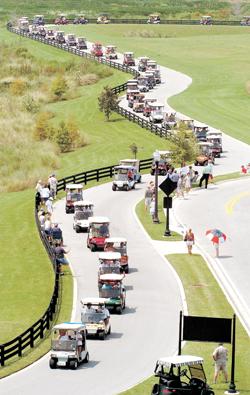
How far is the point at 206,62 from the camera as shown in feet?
543

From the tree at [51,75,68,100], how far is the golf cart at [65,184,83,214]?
64977 millimetres

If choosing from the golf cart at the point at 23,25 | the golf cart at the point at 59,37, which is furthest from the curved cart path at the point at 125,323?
the golf cart at the point at 23,25

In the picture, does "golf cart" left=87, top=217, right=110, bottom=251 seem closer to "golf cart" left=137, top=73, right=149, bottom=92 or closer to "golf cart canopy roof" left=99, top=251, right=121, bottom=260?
"golf cart canopy roof" left=99, top=251, right=121, bottom=260

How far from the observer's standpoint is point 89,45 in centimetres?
17612

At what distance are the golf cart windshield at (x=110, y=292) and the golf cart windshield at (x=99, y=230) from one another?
12.2 meters

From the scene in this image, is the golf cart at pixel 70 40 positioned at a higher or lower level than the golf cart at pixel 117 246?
higher

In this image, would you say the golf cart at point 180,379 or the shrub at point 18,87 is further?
the shrub at point 18,87

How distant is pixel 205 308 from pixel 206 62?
117535 millimetres

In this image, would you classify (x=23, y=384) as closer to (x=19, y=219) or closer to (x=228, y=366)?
(x=228, y=366)

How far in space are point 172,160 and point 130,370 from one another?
4704 cm

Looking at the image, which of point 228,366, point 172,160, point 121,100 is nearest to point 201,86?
point 121,100

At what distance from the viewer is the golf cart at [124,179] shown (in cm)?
8125

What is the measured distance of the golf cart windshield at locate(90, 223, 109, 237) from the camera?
2464 inches

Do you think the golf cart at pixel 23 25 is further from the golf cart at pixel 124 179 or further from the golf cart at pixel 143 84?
the golf cart at pixel 124 179
